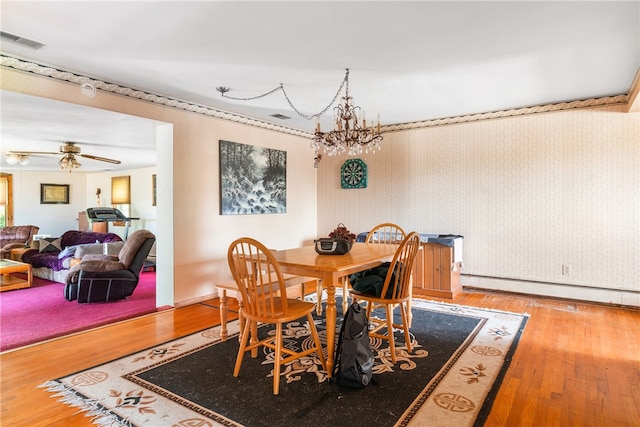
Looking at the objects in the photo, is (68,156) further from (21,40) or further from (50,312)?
(21,40)

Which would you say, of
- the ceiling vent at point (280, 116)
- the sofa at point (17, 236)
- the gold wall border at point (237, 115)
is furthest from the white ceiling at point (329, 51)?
the sofa at point (17, 236)

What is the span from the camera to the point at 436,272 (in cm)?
470

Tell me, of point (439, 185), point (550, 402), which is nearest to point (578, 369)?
point (550, 402)

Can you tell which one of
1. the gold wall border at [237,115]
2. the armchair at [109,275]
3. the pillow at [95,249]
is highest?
the gold wall border at [237,115]

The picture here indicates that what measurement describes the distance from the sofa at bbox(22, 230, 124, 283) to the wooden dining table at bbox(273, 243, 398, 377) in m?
4.17

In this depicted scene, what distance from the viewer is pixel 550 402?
2.15 metres

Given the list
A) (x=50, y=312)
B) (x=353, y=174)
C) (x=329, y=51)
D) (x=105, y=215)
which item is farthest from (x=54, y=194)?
(x=329, y=51)

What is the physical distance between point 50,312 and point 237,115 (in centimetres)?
318

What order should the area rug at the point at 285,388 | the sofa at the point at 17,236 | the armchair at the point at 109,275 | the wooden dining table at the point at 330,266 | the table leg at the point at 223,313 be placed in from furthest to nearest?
the sofa at the point at 17,236
the armchair at the point at 109,275
the table leg at the point at 223,313
the wooden dining table at the point at 330,266
the area rug at the point at 285,388

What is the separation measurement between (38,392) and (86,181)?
31.4ft

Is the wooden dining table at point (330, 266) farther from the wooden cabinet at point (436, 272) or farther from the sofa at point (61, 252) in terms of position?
the sofa at point (61, 252)

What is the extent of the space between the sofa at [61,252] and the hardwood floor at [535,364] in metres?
2.64

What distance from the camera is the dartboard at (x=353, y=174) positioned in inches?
233

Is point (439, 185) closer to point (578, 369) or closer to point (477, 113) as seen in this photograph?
point (477, 113)
